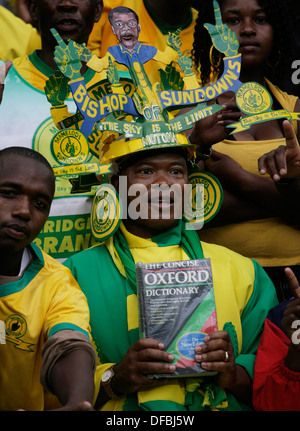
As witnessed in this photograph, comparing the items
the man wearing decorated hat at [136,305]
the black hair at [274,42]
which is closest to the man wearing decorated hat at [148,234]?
the man wearing decorated hat at [136,305]

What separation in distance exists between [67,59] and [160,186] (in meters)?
0.74

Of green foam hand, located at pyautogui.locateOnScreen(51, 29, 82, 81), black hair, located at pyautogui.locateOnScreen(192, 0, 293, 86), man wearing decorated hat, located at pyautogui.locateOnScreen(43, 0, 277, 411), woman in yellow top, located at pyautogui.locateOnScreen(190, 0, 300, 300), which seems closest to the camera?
man wearing decorated hat, located at pyautogui.locateOnScreen(43, 0, 277, 411)

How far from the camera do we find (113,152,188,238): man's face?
124 inches

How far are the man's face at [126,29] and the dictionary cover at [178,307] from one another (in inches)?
48.1

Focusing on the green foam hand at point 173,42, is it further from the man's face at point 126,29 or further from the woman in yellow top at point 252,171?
the woman in yellow top at point 252,171

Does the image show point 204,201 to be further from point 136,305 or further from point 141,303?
point 141,303

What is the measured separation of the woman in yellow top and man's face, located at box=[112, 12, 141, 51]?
0.51 metres

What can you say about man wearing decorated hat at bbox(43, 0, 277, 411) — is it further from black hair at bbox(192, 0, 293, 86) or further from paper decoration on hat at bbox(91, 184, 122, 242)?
black hair at bbox(192, 0, 293, 86)

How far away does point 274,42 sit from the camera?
3879 mm

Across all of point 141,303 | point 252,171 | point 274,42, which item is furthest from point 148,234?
point 274,42

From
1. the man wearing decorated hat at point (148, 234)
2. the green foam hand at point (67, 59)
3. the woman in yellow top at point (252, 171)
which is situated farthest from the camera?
the woman in yellow top at point (252, 171)

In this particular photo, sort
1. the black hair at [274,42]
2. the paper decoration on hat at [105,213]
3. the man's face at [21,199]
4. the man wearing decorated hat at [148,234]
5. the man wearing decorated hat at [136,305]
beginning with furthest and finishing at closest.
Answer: the black hair at [274,42], the paper decoration on hat at [105,213], the man wearing decorated hat at [148,234], the man wearing decorated hat at [136,305], the man's face at [21,199]

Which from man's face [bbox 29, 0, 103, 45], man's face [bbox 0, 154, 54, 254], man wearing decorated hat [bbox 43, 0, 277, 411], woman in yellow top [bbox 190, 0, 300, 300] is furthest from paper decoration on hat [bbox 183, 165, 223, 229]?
man's face [bbox 29, 0, 103, 45]

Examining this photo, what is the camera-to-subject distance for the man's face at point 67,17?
389 cm
